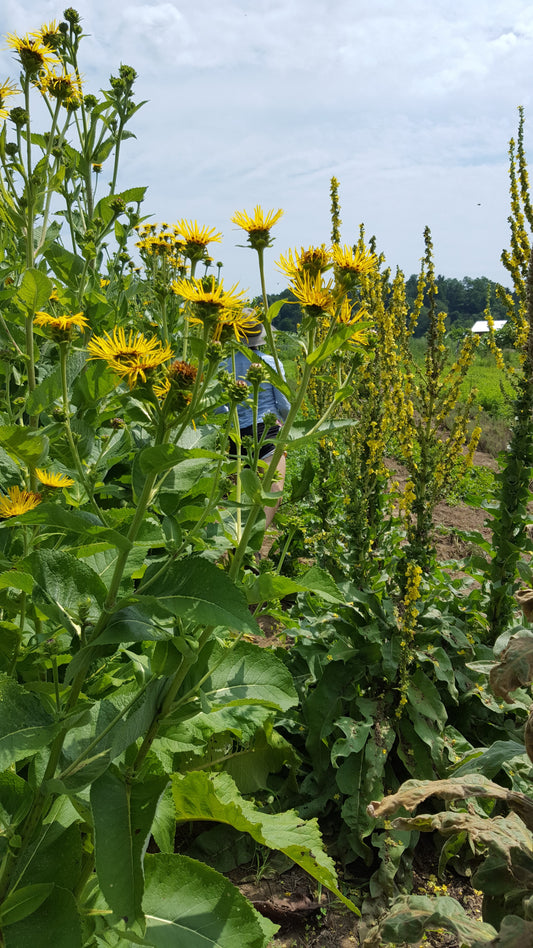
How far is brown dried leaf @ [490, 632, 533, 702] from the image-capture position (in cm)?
153

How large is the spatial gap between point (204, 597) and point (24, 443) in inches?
19.2

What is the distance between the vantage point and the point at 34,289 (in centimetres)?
136

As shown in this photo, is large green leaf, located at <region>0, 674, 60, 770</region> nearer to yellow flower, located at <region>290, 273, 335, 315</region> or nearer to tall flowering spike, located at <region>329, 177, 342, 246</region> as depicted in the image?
yellow flower, located at <region>290, 273, 335, 315</region>

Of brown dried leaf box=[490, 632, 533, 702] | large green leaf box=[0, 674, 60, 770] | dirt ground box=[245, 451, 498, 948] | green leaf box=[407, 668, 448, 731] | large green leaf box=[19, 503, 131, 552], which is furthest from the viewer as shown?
green leaf box=[407, 668, 448, 731]

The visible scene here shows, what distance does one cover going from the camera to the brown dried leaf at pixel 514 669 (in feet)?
5.01

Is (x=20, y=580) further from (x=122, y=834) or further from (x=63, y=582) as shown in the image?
(x=122, y=834)

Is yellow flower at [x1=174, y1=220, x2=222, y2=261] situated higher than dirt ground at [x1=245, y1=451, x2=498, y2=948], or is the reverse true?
yellow flower at [x1=174, y1=220, x2=222, y2=261]

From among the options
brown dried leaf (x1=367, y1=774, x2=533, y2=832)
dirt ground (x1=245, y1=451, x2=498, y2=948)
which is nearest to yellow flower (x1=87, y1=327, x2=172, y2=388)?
brown dried leaf (x1=367, y1=774, x2=533, y2=832)

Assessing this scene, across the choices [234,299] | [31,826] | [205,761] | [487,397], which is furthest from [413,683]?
[487,397]

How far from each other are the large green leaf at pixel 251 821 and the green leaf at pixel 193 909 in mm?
208

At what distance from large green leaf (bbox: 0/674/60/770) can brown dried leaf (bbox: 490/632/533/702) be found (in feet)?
3.48

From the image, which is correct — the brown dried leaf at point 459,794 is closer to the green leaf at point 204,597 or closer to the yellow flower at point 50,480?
the green leaf at point 204,597

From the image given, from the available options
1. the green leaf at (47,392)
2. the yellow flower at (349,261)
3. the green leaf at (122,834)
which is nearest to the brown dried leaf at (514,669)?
the green leaf at (122,834)

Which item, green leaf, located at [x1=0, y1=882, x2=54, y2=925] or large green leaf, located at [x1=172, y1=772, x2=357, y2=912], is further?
large green leaf, located at [x1=172, y1=772, x2=357, y2=912]
